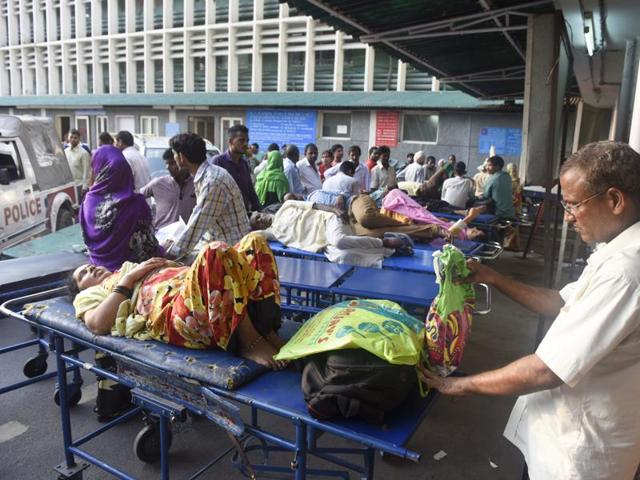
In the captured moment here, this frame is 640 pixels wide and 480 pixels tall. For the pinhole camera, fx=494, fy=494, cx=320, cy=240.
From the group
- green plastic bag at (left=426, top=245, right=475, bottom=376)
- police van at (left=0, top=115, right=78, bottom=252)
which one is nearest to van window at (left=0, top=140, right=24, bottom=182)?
police van at (left=0, top=115, right=78, bottom=252)

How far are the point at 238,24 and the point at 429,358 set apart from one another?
1951 centimetres

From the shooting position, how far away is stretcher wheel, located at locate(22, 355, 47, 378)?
3.44 metres

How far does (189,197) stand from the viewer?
Result: 4801 mm

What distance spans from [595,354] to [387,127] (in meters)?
14.0

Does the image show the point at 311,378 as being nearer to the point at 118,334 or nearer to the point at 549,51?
the point at 118,334

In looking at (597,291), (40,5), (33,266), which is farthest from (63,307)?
(40,5)

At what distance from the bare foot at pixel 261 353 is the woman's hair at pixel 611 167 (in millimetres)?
1297

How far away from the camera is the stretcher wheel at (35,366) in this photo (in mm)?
3443

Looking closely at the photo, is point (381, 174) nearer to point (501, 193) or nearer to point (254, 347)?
point (501, 193)

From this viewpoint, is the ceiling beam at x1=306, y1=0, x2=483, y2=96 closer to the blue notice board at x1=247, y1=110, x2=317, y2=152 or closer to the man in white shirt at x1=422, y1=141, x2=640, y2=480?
the man in white shirt at x1=422, y1=141, x2=640, y2=480

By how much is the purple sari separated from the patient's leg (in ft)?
5.17

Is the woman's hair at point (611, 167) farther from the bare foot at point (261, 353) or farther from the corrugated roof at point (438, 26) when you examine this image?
the corrugated roof at point (438, 26)

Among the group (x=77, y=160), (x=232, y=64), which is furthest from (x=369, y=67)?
(x=77, y=160)

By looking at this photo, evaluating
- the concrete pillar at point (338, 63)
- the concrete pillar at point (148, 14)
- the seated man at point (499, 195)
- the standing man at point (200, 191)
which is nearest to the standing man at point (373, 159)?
the seated man at point (499, 195)
